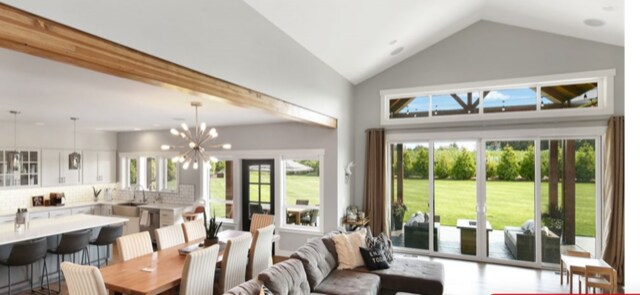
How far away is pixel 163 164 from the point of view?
324 inches

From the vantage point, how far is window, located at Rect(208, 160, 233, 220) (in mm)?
7340

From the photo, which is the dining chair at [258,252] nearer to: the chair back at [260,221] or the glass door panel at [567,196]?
the chair back at [260,221]

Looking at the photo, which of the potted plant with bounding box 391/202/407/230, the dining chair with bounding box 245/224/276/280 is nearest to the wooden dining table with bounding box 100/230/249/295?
the dining chair with bounding box 245/224/276/280

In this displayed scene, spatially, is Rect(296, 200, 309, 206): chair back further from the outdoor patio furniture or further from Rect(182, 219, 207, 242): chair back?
the outdoor patio furniture

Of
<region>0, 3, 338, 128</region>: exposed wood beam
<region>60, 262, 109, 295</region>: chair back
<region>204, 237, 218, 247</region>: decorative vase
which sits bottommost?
<region>204, 237, 218, 247</region>: decorative vase

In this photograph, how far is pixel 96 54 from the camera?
2004 mm

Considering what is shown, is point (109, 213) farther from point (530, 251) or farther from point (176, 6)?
point (530, 251)

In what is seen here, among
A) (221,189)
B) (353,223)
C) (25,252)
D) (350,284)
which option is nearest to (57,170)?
(221,189)

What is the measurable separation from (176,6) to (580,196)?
6678mm

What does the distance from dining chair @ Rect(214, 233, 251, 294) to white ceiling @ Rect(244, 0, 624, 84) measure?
270 cm

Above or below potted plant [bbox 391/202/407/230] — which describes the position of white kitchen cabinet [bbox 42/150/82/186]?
above

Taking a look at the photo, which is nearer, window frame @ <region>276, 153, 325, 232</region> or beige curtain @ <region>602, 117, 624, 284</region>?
beige curtain @ <region>602, 117, 624, 284</region>

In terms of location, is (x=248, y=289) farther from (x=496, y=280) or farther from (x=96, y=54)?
(x=496, y=280)

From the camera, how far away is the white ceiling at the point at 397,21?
12.9 ft
